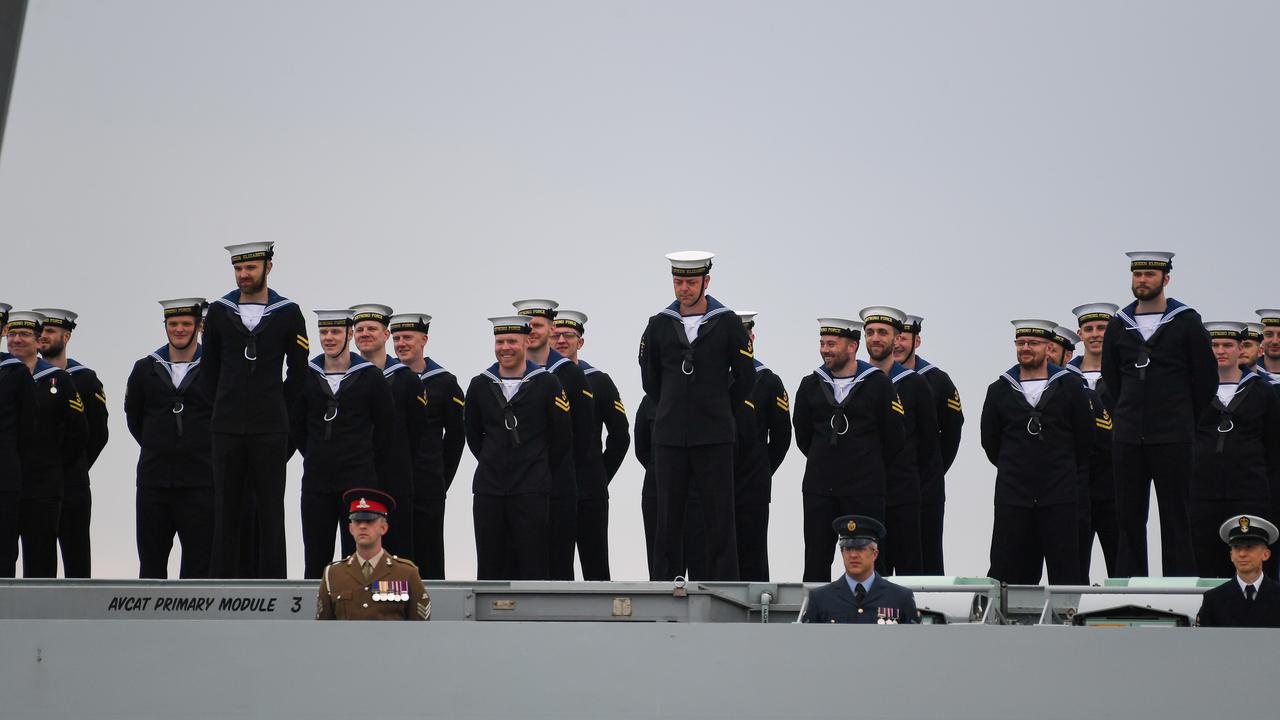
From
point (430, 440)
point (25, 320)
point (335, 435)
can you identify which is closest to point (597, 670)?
point (335, 435)

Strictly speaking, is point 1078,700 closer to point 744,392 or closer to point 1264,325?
point 744,392

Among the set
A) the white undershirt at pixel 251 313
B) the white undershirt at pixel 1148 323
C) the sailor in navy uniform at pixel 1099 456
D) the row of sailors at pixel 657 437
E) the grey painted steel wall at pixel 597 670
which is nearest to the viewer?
the grey painted steel wall at pixel 597 670

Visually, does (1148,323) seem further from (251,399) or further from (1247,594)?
(251,399)

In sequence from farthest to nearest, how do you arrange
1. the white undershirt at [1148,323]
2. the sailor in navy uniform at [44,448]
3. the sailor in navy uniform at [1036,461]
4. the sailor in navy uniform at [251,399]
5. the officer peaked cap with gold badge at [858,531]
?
the sailor in navy uniform at [44,448]
the sailor in navy uniform at [1036,461]
the white undershirt at [1148,323]
the sailor in navy uniform at [251,399]
the officer peaked cap with gold badge at [858,531]

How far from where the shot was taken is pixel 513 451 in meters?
7.93

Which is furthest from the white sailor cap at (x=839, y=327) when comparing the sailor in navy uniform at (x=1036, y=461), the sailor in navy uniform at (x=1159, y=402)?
the sailor in navy uniform at (x=1159, y=402)

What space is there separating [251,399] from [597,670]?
2.68 meters

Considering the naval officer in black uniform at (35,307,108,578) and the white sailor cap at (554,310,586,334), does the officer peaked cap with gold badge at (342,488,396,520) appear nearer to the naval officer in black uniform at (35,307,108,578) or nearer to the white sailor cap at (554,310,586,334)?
the naval officer in black uniform at (35,307,108,578)

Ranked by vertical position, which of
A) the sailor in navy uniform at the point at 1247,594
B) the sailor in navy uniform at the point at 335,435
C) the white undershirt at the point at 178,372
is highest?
the white undershirt at the point at 178,372

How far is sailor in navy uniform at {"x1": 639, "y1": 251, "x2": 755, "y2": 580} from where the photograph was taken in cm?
721

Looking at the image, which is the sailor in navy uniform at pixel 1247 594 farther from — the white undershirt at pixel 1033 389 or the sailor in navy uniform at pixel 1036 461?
the white undershirt at pixel 1033 389

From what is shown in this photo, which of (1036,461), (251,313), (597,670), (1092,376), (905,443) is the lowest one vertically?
(597,670)

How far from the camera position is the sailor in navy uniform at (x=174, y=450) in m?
7.78

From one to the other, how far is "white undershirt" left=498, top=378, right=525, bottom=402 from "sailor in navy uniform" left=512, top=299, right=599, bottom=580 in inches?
10.3
